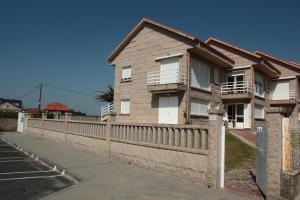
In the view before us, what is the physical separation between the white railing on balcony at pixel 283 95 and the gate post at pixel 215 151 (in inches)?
948

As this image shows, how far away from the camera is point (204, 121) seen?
20.0 m

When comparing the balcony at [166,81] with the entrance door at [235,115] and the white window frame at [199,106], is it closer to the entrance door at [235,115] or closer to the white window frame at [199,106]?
the white window frame at [199,106]

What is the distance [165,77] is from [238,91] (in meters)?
7.34

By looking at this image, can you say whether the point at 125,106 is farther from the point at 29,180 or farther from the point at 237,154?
the point at 29,180

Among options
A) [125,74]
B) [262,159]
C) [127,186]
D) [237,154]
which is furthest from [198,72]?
[127,186]

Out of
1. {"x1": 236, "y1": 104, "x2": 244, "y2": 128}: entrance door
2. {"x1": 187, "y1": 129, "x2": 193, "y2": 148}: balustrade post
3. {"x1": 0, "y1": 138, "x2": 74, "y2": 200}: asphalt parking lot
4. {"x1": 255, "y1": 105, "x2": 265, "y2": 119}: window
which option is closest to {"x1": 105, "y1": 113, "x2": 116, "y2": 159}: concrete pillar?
{"x1": 0, "y1": 138, "x2": 74, "y2": 200}: asphalt parking lot

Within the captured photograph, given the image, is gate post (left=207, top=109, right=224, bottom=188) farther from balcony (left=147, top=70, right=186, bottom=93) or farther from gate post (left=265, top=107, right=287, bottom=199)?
balcony (left=147, top=70, right=186, bottom=93)

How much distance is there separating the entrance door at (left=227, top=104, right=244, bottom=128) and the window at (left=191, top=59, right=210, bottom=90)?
4611mm

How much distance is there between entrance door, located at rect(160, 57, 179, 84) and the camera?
1917cm

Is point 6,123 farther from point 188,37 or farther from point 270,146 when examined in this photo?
point 270,146

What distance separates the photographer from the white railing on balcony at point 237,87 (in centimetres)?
2291

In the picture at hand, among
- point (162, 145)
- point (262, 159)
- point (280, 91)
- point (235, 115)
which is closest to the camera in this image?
point (262, 159)

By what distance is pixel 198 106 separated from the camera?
1989 centimetres

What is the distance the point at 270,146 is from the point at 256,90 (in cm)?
2035
